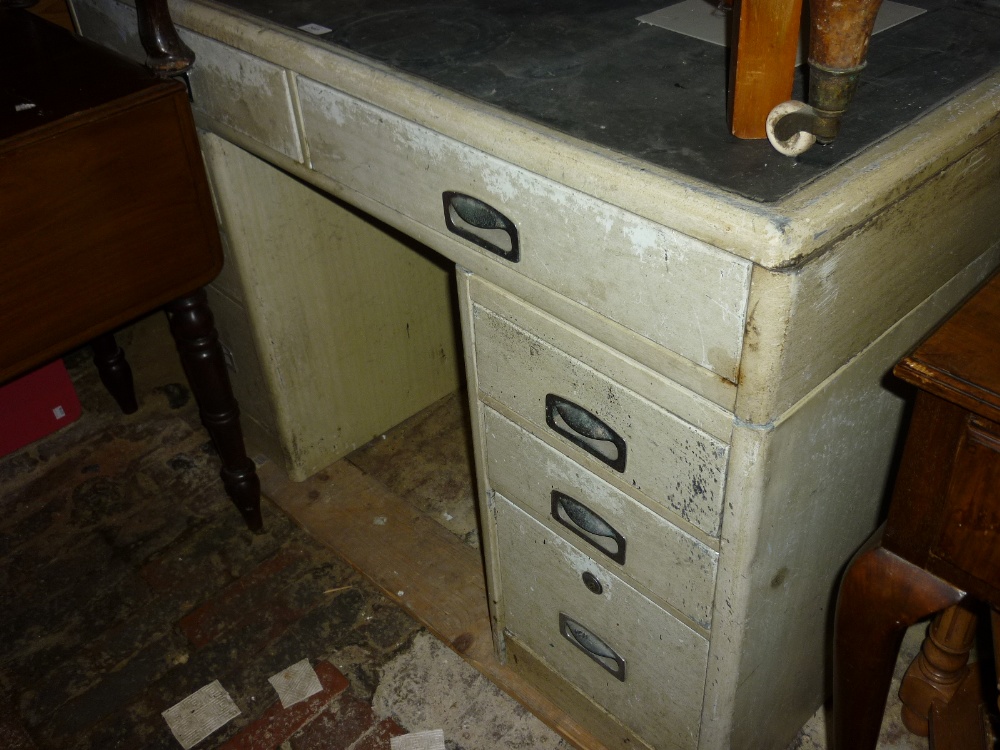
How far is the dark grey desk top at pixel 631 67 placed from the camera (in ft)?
2.60

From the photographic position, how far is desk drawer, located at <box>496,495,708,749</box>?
1068 millimetres

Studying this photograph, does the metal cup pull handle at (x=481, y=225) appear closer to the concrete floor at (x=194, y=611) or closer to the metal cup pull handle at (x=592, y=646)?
the metal cup pull handle at (x=592, y=646)

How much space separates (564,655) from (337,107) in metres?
0.80

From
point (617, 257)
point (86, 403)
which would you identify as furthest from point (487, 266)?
point (86, 403)

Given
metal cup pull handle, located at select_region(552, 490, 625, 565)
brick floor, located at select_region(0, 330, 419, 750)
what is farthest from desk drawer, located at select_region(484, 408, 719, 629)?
brick floor, located at select_region(0, 330, 419, 750)

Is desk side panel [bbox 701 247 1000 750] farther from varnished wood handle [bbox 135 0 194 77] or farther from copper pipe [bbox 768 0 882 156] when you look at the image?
varnished wood handle [bbox 135 0 194 77]

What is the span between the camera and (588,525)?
3.51ft

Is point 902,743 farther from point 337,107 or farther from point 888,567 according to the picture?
point 337,107

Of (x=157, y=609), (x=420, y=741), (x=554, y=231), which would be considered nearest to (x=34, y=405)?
(x=157, y=609)

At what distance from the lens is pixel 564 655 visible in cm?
129

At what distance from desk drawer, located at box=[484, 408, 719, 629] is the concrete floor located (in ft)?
1.47

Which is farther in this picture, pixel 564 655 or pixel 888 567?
pixel 564 655

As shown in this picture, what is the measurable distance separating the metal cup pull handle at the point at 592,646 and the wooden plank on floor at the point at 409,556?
0.21 meters

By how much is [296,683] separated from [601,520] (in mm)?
690
